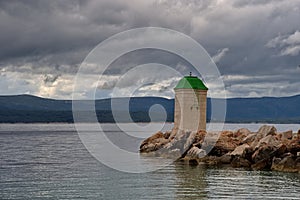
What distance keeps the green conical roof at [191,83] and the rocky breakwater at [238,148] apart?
446 cm

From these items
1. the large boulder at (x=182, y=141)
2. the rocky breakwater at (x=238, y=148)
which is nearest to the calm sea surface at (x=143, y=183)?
the rocky breakwater at (x=238, y=148)

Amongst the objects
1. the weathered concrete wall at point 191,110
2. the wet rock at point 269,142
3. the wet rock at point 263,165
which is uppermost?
the weathered concrete wall at point 191,110

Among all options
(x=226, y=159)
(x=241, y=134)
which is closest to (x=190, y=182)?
(x=226, y=159)

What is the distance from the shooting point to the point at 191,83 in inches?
1945

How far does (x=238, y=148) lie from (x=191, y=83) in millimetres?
10849

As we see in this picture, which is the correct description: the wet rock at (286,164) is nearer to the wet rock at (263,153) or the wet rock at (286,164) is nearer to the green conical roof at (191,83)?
the wet rock at (263,153)

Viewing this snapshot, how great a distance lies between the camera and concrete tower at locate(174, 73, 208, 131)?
4884cm

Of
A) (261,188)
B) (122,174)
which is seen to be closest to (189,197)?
(261,188)

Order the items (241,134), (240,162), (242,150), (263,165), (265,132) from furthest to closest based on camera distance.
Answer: (241,134), (265,132), (242,150), (240,162), (263,165)

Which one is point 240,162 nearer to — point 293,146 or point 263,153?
point 263,153

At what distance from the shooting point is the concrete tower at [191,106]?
4884 cm

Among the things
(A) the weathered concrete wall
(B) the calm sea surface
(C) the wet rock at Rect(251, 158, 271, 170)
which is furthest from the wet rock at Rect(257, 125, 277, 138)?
(A) the weathered concrete wall

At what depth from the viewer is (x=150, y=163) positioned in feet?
138

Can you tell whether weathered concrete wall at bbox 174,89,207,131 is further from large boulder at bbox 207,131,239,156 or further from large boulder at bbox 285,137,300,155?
large boulder at bbox 285,137,300,155
